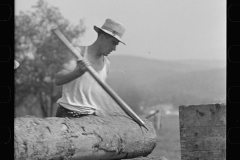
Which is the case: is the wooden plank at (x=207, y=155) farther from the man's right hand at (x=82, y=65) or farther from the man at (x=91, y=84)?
the man's right hand at (x=82, y=65)

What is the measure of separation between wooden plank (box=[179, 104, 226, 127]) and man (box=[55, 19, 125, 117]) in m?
0.83

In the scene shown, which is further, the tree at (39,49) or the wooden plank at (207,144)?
the tree at (39,49)

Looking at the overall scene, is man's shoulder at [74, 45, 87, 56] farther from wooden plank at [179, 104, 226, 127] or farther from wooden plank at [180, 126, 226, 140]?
wooden plank at [180, 126, 226, 140]

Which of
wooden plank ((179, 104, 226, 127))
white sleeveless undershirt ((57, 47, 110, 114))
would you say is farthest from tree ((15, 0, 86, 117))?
wooden plank ((179, 104, 226, 127))

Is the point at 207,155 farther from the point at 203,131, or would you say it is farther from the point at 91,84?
the point at 91,84

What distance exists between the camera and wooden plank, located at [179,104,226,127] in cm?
445

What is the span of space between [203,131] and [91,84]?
128 centimetres

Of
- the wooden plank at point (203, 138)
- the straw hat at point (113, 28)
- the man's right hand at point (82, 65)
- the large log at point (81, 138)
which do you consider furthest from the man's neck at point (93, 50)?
the wooden plank at point (203, 138)

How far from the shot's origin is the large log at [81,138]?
312 cm

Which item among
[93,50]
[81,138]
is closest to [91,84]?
[93,50]

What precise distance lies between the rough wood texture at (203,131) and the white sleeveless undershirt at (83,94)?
95cm
